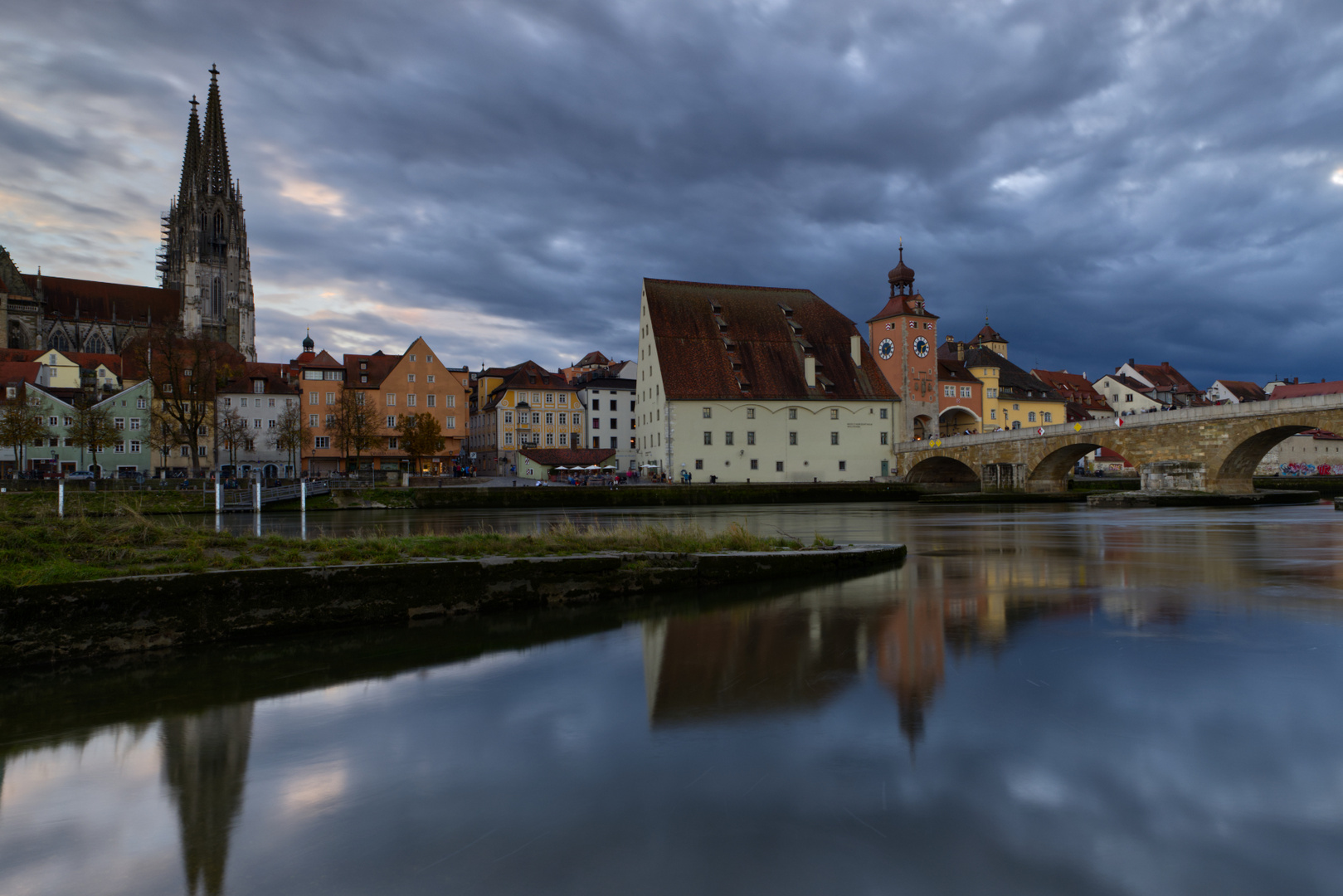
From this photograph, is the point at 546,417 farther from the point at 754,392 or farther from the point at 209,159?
the point at 209,159

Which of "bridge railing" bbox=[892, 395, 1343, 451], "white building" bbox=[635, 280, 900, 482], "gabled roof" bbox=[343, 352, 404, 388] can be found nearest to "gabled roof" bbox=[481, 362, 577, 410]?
"gabled roof" bbox=[343, 352, 404, 388]

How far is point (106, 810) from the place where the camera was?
4191 mm

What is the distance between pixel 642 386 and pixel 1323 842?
210 ft

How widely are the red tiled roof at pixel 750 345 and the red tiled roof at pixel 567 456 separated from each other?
12.9 m

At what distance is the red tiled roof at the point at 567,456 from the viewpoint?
6662cm

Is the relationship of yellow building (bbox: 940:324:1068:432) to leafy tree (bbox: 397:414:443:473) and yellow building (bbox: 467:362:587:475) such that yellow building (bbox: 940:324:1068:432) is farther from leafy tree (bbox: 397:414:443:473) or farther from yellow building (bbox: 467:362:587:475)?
leafy tree (bbox: 397:414:443:473)

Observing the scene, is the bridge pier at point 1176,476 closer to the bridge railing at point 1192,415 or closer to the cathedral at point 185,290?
the bridge railing at point 1192,415

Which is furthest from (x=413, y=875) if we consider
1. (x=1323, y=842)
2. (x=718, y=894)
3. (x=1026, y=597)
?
(x=1026, y=597)

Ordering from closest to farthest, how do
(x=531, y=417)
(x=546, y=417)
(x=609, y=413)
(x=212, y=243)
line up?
1. (x=531, y=417)
2. (x=546, y=417)
3. (x=609, y=413)
4. (x=212, y=243)

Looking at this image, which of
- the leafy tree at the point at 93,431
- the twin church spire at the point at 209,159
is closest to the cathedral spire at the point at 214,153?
the twin church spire at the point at 209,159

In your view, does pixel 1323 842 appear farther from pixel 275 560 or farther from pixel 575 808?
pixel 275 560

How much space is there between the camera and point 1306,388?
90375mm

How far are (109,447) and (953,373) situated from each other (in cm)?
6721

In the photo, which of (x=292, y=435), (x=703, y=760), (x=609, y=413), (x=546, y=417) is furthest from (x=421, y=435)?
(x=703, y=760)
